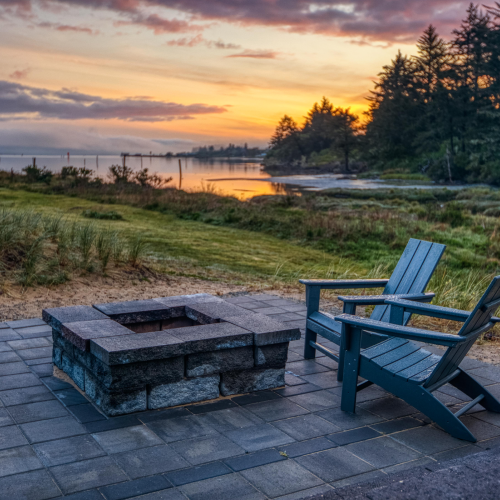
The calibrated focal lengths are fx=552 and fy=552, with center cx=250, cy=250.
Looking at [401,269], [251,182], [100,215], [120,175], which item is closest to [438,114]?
[251,182]

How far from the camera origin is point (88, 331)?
3.48m

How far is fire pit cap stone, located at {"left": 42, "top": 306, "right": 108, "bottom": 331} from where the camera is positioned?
12.3 feet

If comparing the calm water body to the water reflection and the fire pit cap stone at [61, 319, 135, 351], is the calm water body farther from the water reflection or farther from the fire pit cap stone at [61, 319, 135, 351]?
the fire pit cap stone at [61, 319, 135, 351]

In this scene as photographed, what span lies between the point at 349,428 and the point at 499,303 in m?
1.10

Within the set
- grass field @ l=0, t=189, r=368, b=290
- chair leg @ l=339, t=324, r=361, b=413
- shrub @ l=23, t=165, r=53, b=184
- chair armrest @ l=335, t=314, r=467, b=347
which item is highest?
shrub @ l=23, t=165, r=53, b=184

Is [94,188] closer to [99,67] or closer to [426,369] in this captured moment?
[99,67]

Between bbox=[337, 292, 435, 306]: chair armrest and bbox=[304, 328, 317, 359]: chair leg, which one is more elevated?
bbox=[337, 292, 435, 306]: chair armrest

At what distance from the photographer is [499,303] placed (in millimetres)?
3096

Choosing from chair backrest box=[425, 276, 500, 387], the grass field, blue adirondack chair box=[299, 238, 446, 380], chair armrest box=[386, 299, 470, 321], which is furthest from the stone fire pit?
the grass field

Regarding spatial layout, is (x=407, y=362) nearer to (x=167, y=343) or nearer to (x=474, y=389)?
(x=474, y=389)

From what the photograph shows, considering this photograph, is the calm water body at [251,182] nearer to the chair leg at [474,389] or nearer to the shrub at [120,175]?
the shrub at [120,175]

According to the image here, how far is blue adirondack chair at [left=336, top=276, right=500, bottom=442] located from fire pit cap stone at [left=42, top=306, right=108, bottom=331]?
177cm

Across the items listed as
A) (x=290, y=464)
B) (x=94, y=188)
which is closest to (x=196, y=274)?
(x=290, y=464)

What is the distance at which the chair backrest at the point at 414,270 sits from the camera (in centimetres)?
405
